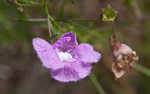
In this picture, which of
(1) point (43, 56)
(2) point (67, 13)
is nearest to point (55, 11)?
(2) point (67, 13)

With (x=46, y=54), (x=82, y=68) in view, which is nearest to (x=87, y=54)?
(x=82, y=68)

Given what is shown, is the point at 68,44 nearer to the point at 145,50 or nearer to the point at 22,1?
the point at 22,1

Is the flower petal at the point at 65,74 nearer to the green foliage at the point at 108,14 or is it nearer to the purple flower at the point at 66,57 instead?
the purple flower at the point at 66,57

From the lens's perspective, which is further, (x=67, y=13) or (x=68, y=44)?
(x=67, y=13)

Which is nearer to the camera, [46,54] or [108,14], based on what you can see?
[46,54]

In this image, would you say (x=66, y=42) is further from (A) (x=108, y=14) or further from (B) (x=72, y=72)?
(A) (x=108, y=14)
